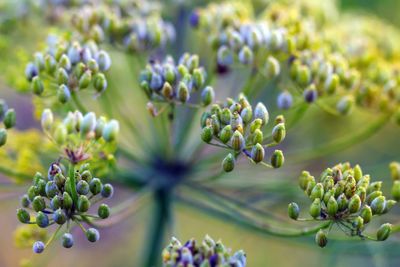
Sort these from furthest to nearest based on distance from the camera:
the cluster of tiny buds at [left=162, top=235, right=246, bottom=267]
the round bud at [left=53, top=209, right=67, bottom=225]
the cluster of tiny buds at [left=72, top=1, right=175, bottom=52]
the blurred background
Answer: the blurred background < the cluster of tiny buds at [left=72, top=1, right=175, bottom=52] < the round bud at [left=53, top=209, right=67, bottom=225] < the cluster of tiny buds at [left=162, top=235, right=246, bottom=267]

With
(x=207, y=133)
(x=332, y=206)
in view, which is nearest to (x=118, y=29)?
(x=207, y=133)

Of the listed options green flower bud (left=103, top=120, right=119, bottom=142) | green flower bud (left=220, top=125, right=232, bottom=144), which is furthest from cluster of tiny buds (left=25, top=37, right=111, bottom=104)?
green flower bud (left=220, top=125, right=232, bottom=144)

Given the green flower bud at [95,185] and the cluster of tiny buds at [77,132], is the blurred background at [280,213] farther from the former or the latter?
the green flower bud at [95,185]

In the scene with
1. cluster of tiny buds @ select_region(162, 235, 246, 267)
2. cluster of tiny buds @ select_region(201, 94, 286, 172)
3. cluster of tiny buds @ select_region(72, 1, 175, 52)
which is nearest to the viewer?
cluster of tiny buds @ select_region(162, 235, 246, 267)

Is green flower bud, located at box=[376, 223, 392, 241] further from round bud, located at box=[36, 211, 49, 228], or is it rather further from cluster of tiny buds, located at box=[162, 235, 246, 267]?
round bud, located at box=[36, 211, 49, 228]

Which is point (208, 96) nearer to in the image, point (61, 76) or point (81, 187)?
Result: point (61, 76)

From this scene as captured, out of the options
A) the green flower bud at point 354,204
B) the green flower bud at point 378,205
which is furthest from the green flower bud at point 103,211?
the green flower bud at point 378,205

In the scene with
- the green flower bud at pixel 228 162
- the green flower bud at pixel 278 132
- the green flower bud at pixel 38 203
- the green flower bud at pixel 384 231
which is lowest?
the green flower bud at pixel 38 203
